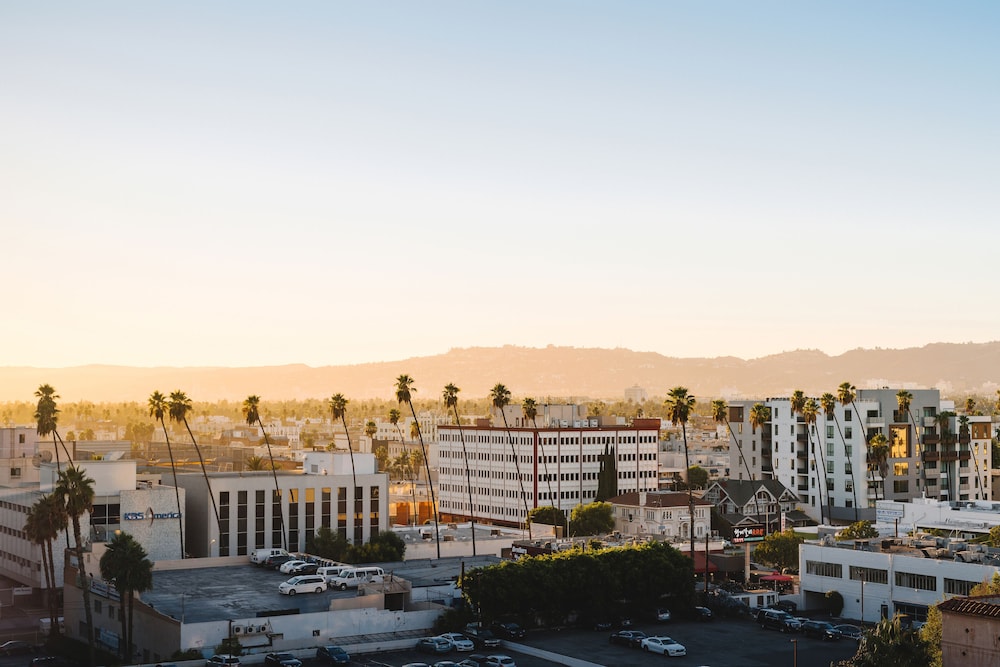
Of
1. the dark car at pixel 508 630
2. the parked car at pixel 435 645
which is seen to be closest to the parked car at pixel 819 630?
the dark car at pixel 508 630

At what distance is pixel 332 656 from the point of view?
254 ft

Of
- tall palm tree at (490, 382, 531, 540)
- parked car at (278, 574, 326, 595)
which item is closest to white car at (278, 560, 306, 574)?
parked car at (278, 574, 326, 595)

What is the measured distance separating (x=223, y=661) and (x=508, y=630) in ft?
69.7

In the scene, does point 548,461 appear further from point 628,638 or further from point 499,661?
point 499,661

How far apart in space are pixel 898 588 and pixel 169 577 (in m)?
58.7

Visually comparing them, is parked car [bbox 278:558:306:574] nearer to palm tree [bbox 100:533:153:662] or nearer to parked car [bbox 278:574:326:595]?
parked car [bbox 278:574:326:595]

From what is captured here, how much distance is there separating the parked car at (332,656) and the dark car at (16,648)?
2584 cm

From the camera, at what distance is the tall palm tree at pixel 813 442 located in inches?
6777

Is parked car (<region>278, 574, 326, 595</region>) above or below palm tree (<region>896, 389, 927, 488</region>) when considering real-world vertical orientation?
below

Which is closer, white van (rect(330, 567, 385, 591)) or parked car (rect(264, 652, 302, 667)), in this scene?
parked car (rect(264, 652, 302, 667))

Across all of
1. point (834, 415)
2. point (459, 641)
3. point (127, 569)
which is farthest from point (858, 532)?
point (127, 569)

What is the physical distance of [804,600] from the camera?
102m

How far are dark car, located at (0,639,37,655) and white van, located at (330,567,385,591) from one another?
2287 centimetres

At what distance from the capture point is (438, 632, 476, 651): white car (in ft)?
269
